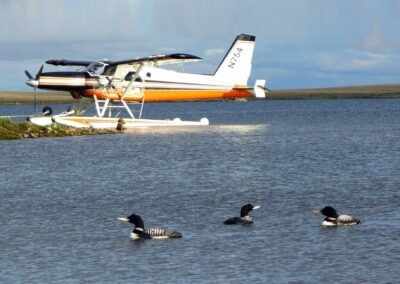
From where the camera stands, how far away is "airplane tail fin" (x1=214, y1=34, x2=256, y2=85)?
54.6 meters

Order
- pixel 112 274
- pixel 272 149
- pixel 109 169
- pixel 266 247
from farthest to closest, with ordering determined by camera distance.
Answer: pixel 272 149 < pixel 109 169 < pixel 266 247 < pixel 112 274

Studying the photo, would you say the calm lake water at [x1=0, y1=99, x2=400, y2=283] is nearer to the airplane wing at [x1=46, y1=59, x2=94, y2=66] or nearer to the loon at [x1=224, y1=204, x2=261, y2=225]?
the loon at [x1=224, y1=204, x2=261, y2=225]

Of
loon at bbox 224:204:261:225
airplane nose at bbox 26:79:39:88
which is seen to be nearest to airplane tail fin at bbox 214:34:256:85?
airplane nose at bbox 26:79:39:88

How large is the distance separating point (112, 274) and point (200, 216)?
5555mm

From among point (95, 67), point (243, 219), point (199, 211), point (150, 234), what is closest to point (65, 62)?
point (95, 67)

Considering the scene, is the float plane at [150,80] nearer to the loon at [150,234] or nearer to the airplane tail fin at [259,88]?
the airplane tail fin at [259,88]

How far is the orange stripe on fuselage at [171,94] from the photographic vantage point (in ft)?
166

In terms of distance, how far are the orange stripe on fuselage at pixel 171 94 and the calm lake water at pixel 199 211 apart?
402 inches

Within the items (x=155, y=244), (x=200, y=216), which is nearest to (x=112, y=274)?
(x=155, y=244)

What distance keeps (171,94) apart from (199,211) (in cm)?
3147

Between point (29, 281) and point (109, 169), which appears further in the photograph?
point (109, 169)

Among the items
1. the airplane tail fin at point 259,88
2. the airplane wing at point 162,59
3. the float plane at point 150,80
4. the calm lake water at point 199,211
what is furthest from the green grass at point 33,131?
the airplane tail fin at point 259,88

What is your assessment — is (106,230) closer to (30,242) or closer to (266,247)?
(30,242)

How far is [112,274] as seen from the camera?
591 inches
